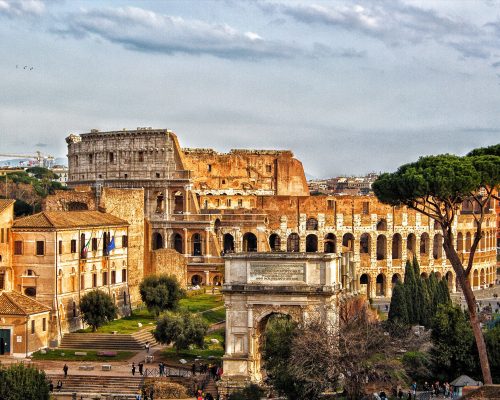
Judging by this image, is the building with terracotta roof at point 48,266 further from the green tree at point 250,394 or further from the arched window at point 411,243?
the arched window at point 411,243

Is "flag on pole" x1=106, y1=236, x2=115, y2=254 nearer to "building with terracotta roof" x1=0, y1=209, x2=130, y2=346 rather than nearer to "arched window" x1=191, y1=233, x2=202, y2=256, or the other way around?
"building with terracotta roof" x1=0, y1=209, x2=130, y2=346

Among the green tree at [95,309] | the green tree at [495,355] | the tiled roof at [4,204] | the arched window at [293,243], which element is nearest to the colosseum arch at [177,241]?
the arched window at [293,243]

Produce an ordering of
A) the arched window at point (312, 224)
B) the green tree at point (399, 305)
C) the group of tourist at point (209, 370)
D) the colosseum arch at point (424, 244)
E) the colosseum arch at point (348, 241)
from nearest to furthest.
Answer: the group of tourist at point (209, 370) < the green tree at point (399, 305) < the arched window at point (312, 224) < the colosseum arch at point (348, 241) < the colosseum arch at point (424, 244)

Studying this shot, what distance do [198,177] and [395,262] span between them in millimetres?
20479

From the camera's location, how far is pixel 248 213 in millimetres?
93250

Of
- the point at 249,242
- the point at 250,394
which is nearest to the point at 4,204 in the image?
the point at 250,394

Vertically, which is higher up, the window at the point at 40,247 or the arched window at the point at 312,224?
the arched window at the point at 312,224

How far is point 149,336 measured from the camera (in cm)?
5234

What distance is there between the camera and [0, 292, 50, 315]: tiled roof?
48.1 m

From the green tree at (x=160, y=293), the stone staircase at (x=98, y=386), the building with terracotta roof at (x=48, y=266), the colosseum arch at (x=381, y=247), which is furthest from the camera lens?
the colosseum arch at (x=381, y=247)

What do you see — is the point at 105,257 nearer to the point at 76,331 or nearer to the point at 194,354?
the point at 76,331

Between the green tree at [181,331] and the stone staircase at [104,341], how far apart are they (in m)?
1.60

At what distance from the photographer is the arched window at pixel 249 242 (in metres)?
92.4

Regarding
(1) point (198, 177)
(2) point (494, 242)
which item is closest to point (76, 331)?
(1) point (198, 177)
